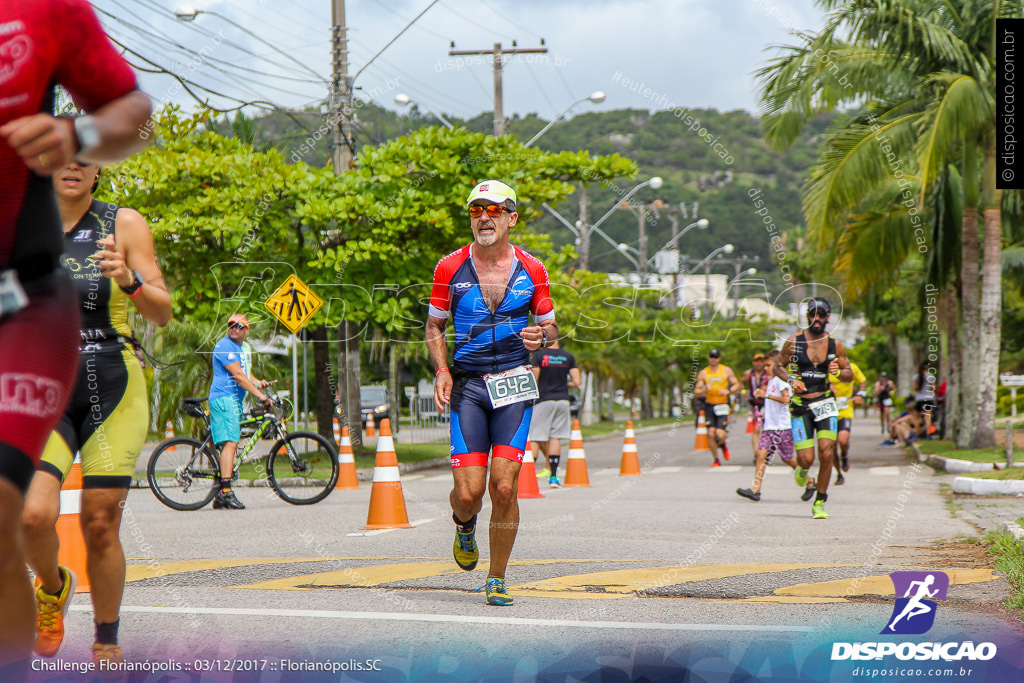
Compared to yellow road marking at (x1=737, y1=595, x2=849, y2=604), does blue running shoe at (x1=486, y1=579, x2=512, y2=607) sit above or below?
above

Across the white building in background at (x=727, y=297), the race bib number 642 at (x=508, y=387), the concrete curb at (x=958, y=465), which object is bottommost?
the concrete curb at (x=958, y=465)

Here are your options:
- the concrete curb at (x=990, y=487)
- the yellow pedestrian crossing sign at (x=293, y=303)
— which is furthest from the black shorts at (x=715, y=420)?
the concrete curb at (x=990, y=487)

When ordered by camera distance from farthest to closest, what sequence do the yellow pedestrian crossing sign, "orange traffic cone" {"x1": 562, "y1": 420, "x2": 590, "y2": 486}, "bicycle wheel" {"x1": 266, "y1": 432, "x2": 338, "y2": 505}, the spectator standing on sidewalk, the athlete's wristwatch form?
1. the yellow pedestrian crossing sign
2. "orange traffic cone" {"x1": 562, "y1": 420, "x2": 590, "y2": 486}
3. the spectator standing on sidewalk
4. "bicycle wheel" {"x1": 266, "y1": 432, "x2": 338, "y2": 505}
5. the athlete's wristwatch

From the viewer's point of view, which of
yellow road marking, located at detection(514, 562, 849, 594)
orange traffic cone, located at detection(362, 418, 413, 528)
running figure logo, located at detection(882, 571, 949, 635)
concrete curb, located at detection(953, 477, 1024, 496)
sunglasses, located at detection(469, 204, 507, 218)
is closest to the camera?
running figure logo, located at detection(882, 571, 949, 635)

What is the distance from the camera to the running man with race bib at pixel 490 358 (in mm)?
6129

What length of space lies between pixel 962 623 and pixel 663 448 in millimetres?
24583

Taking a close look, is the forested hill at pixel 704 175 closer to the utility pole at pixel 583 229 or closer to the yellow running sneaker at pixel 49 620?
the utility pole at pixel 583 229

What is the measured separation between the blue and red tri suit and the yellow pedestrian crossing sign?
11.3 meters

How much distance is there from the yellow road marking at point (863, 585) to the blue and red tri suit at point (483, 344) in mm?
1655

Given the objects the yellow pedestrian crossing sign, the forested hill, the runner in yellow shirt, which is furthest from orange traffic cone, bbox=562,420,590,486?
the forested hill

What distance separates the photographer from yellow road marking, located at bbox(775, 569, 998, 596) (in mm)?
6164

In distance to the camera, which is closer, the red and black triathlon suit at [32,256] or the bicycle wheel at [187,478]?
the red and black triathlon suit at [32,256]

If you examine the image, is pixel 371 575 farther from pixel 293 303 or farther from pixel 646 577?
pixel 293 303

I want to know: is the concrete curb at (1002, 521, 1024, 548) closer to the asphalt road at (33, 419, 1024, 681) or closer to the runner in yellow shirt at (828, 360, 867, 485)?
the asphalt road at (33, 419, 1024, 681)
